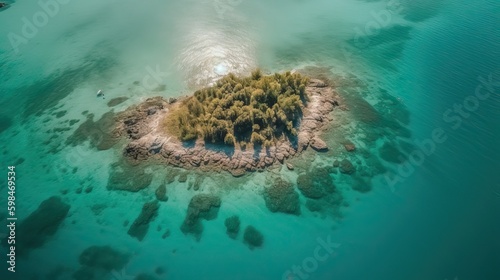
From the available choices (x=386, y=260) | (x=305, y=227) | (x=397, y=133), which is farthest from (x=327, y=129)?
(x=386, y=260)

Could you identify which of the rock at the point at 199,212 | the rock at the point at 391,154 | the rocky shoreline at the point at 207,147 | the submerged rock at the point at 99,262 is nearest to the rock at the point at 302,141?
the rocky shoreline at the point at 207,147

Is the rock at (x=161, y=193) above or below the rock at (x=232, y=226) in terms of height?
above

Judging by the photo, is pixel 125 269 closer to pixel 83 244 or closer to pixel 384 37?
pixel 83 244

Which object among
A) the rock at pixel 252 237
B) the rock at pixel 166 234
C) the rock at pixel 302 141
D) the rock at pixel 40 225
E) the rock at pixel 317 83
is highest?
the rock at pixel 317 83

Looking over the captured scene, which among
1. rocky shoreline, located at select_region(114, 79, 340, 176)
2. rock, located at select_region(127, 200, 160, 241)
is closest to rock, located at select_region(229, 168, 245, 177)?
rocky shoreline, located at select_region(114, 79, 340, 176)

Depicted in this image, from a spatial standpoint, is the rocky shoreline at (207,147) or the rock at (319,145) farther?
the rock at (319,145)

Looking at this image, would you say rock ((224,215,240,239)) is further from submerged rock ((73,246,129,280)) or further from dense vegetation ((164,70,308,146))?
submerged rock ((73,246,129,280))

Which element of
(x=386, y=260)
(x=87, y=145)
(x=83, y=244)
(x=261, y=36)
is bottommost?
(x=386, y=260)

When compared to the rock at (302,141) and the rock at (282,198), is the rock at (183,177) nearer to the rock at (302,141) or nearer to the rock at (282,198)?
the rock at (282,198)
